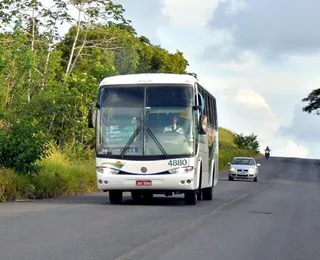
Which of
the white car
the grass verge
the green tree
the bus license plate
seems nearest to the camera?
the bus license plate

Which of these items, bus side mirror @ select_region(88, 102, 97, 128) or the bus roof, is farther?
the bus roof

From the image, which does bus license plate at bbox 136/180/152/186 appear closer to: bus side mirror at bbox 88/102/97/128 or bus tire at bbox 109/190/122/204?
bus tire at bbox 109/190/122/204


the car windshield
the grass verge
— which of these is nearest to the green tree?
the car windshield

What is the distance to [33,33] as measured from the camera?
128 feet

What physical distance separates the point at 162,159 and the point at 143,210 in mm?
1822

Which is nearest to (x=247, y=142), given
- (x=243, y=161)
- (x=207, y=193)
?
(x=243, y=161)

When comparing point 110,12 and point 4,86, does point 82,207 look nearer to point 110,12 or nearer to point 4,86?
point 4,86

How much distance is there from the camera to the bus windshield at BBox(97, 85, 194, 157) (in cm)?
2089

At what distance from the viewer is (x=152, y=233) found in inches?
540

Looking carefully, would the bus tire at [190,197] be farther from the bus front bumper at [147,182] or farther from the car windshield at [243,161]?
the car windshield at [243,161]

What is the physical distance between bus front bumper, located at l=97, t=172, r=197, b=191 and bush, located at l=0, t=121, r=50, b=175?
338cm

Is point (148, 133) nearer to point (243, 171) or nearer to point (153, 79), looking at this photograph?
point (153, 79)

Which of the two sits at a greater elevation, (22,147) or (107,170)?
(22,147)

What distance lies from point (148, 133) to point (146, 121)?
0.32 metres
